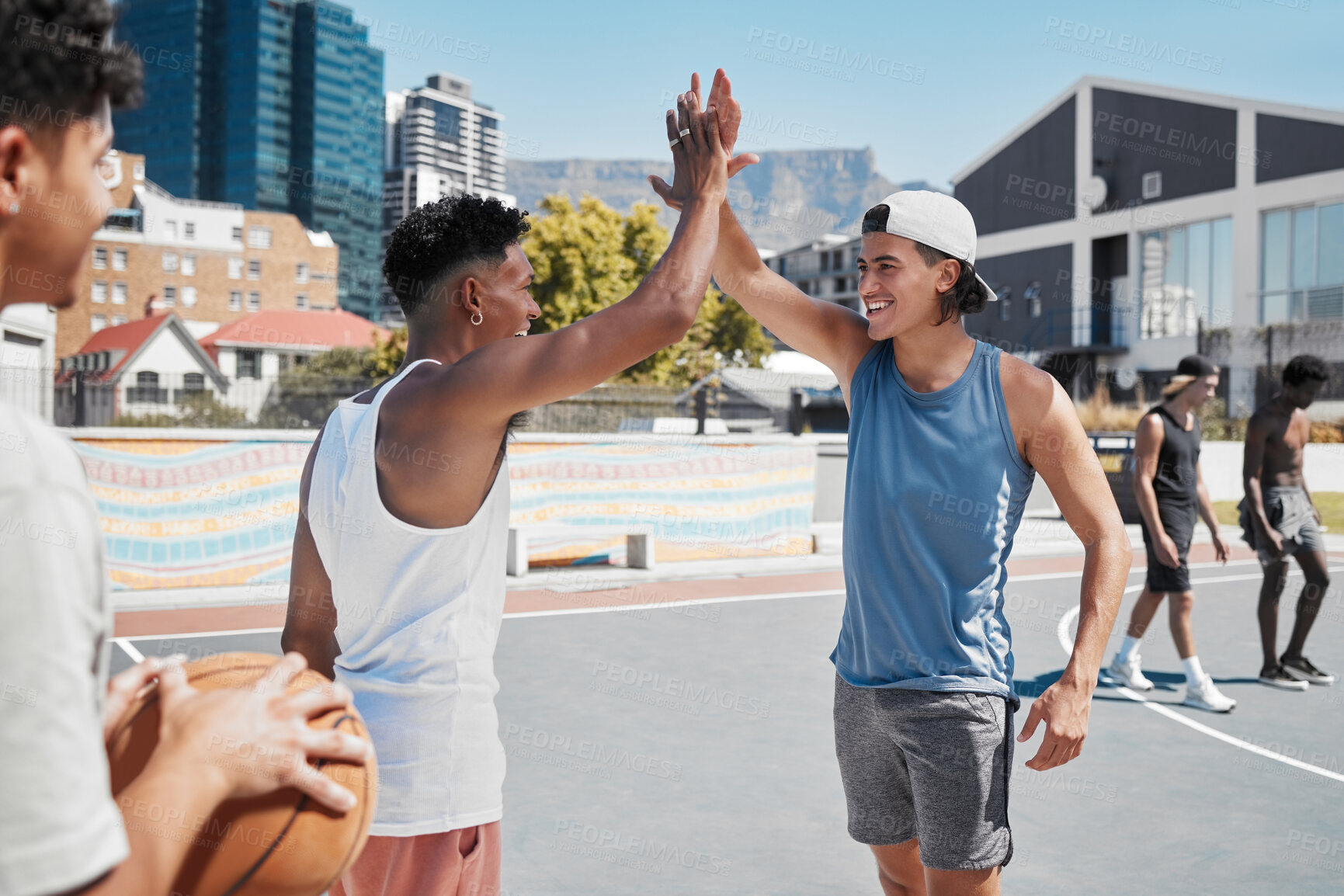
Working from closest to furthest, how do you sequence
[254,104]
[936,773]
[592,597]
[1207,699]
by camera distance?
[936,773]
[1207,699]
[592,597]
[254,104]

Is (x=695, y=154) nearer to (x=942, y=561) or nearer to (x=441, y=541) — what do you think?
(x=441, y=541)

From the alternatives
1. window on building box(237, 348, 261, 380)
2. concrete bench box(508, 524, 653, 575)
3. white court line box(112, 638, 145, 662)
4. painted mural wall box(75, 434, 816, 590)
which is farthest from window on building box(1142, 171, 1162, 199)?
window on building box(237, 348, 261, 380)

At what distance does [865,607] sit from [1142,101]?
37094 mm

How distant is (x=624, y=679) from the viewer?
7.95 meters

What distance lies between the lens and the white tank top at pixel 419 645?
2.12 m

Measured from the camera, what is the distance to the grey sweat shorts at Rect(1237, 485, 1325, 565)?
7.83m

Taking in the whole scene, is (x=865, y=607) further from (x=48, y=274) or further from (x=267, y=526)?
(x=267, y=526)

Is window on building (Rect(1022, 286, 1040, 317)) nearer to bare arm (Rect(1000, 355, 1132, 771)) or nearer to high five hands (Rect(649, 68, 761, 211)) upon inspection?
bare arm (Rect(1000, 355, 1132, 771))

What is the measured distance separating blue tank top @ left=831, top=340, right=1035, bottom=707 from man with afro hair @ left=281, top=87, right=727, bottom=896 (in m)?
1.14

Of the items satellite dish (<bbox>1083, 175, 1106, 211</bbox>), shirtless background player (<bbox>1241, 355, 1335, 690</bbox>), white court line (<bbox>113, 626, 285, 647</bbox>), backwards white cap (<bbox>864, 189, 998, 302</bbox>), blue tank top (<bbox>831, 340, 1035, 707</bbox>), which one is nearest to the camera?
blue tank top (<bbox>831, 340, 1035, 707</bbox>)

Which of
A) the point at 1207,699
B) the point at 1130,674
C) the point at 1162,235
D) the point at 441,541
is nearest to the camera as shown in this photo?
the point at 441,541

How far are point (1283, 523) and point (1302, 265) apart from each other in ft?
85.0

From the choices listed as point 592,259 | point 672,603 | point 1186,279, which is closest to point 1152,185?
point 1186,279

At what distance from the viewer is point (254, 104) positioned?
160625 mm
